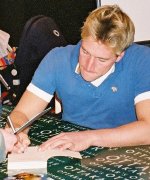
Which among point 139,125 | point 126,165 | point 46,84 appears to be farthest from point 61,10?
point 126,165

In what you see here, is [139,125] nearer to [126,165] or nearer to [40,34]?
[126,165]

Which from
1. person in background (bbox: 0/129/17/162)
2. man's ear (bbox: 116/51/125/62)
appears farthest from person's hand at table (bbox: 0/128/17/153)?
man's ear (bbox: 116/51/125/62)

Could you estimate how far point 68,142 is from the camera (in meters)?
2.06

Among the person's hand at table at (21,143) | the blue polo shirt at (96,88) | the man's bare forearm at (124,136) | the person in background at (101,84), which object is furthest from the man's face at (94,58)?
the person's hand at table at (21,143)

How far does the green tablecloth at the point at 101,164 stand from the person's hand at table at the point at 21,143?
0.14 ft

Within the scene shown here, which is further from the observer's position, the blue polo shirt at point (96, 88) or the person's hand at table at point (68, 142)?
the blue polo shirt at point (96, 88)

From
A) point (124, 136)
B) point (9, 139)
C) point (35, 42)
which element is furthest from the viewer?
point (35, 42)

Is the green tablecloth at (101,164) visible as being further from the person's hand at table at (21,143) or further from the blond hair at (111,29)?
the blond hair at (111,29)

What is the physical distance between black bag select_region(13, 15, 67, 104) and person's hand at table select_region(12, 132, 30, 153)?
3.14ft

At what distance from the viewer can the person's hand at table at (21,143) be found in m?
2.03

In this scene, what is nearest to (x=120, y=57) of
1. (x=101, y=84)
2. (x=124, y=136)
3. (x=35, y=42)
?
(x=101, y=84)

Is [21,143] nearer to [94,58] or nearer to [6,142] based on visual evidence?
[6,142]

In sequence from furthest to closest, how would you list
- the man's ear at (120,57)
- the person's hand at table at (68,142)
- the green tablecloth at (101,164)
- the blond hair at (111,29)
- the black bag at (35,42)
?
the black bag at (35,42)
the man's ear at (120,57)
the blond hair at (111,29)
the person's hand at table at (68,142)
the green tablecloth at (101,164)

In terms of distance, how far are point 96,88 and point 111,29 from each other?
352 millimetres
